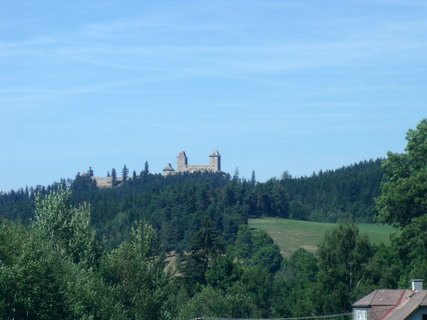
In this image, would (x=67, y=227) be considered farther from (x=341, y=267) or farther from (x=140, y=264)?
(x=341, y=267)

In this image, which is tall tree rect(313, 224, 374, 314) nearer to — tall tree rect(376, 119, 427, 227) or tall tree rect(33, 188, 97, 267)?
tall tree rect(376, 119, 427, 227)

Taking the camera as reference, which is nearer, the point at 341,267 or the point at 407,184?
the point at 407,184

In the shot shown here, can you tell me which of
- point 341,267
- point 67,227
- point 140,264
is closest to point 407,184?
point 341,267

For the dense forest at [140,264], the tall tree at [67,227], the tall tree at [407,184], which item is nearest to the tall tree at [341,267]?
the dense forest at [140,264]

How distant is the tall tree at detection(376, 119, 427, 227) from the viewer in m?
81.7

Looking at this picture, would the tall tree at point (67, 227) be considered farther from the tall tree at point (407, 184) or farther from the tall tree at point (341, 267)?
the tall tree at point (407, 184)

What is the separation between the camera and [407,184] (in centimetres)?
8175

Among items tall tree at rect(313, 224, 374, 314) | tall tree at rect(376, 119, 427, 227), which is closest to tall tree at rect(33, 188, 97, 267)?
tall tree at rect(313, 224, 374, 314)

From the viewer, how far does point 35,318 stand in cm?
5597

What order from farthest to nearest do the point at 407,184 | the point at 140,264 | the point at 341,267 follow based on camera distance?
the point at 341,267 → the point at 407,184 → the point at 140,264

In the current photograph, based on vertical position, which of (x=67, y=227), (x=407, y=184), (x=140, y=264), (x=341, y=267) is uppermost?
(x=407, y=184)

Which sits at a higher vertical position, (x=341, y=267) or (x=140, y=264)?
(x=140, y=264)

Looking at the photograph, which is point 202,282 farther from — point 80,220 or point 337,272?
point 80,220

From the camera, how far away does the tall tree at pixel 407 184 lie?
3216 inches
